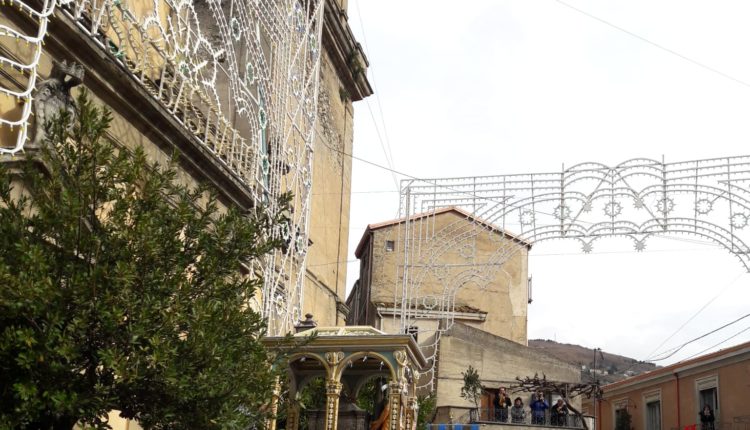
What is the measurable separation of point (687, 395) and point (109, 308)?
921 inches

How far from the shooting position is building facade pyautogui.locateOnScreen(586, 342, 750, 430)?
23.6 m

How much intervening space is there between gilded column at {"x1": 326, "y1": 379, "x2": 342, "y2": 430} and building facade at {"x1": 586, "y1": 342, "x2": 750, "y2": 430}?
56.4 feet

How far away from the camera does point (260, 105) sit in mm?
14320

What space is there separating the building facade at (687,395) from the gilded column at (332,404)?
17.2m

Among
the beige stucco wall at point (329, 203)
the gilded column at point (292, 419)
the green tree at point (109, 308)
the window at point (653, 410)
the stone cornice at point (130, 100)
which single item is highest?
the beige stucco wall at point (329, 203)

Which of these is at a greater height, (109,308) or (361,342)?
(361,342)

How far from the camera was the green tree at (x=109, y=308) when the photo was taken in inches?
220

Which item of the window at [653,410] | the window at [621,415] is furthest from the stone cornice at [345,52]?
the window at [621,415]

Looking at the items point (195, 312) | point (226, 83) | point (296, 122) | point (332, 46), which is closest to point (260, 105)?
point (226, 83)

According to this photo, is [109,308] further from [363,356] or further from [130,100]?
[130,100]

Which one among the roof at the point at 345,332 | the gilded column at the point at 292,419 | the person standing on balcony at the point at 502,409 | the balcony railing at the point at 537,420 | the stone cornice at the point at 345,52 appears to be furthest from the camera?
the person standing on balcony at the point at 502,409

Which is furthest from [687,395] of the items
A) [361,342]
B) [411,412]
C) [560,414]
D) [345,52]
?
[361,342]

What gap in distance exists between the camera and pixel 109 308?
582 centimetres

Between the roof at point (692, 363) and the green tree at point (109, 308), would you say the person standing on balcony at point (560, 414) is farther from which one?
the green tree at point (109, 308)
